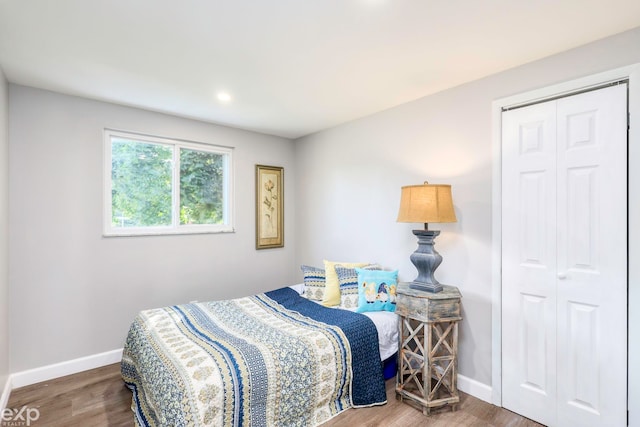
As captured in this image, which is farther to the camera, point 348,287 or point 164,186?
point 164,186

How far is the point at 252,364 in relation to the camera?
1.84 metres

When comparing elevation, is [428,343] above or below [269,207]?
below

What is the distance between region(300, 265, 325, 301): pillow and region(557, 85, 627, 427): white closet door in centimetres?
185

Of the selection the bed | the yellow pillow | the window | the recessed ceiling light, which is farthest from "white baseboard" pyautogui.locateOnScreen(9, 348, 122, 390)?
the recessed ceiling light

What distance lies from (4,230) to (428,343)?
3.24 m

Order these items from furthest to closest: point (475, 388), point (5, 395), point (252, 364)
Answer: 1. point (475, 388)
2. point (5, 395)
3. point (252, 364)

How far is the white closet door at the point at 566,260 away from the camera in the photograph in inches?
73.2

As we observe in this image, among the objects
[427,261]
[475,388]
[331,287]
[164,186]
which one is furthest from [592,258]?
[164,186]

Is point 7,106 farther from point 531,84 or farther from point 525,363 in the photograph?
point 525,363

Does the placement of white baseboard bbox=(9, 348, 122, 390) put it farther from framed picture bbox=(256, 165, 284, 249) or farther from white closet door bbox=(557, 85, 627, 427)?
white closet door bbox=(557, 85, 627, 427)

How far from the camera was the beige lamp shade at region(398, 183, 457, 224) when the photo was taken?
229 centimetres

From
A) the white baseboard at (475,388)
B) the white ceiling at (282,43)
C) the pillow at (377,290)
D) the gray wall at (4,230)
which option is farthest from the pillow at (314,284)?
the gray wall at (4,230)

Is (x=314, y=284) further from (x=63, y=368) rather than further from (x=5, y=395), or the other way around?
(x=5, y=395)

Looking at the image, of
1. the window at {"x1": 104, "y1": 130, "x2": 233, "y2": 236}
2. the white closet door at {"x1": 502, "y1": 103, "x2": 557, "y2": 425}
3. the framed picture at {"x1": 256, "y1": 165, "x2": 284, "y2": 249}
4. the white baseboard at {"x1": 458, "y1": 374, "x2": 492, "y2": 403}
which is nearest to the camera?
the white closet door at {"x1": 502, "y1": 103, "x2": 557, "y2": 425}
